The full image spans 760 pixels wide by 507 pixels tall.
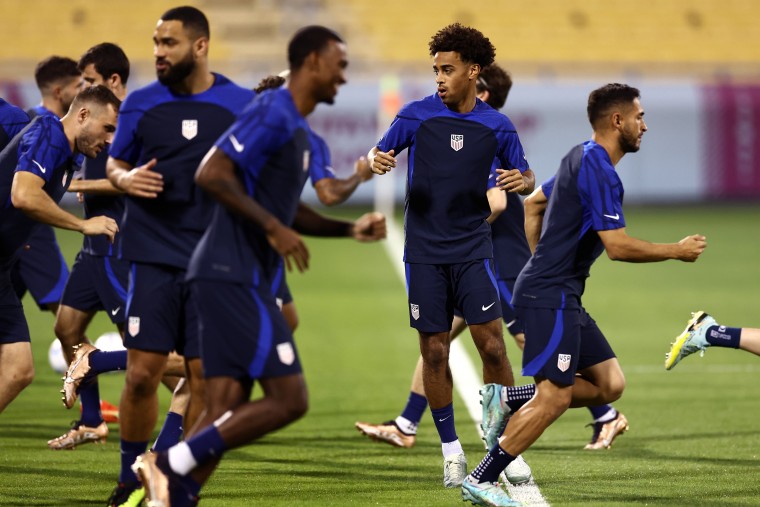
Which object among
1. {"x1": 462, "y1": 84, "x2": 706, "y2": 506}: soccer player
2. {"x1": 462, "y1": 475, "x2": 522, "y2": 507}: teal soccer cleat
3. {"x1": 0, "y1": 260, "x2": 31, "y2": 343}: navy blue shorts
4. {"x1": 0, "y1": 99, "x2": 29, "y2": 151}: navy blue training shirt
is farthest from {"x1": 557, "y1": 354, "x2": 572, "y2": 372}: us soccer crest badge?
{"x1": 0, "y1": 99, "x2": 29, "y2": 151}: navy blue training shirt

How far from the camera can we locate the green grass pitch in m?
6.91

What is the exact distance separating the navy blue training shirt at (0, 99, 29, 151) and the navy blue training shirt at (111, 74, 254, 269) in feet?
8.25

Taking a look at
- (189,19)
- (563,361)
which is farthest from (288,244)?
(563,361)

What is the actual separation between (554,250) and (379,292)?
389 inches

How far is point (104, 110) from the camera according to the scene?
23.2 ft

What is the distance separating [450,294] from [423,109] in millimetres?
1077

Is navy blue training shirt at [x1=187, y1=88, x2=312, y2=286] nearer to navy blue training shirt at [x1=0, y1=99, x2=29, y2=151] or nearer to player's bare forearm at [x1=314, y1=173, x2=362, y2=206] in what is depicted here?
player's bare forearm at [x1=314, y1=173, x2=362, y2=206]

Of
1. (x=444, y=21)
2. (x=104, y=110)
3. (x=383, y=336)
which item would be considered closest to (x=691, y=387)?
(x=383, y=336)

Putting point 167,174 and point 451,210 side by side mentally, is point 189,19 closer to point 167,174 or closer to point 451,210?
point 167,174

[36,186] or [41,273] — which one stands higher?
[36,186]

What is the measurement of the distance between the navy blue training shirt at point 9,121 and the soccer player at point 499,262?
3.00 meters

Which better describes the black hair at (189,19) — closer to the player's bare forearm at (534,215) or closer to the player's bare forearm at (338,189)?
the player's bare forearm at (338,189)

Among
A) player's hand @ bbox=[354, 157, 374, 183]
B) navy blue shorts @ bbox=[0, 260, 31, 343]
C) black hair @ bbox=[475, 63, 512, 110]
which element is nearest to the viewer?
player's hand @ bbox=[354, 157, 374, 183]

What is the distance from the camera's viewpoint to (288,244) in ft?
17.1
